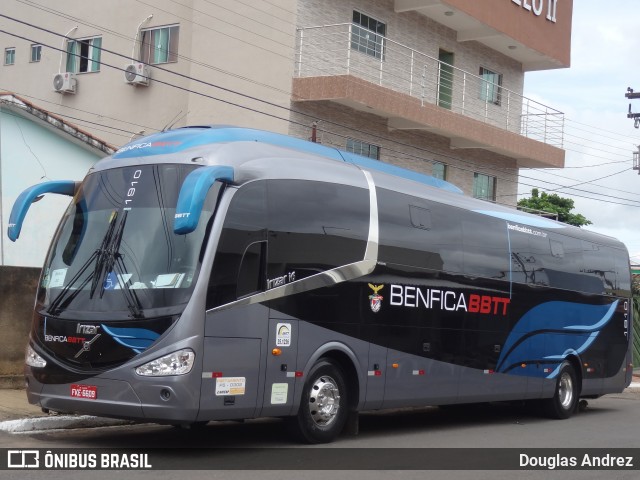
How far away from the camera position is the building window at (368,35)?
25281 mm

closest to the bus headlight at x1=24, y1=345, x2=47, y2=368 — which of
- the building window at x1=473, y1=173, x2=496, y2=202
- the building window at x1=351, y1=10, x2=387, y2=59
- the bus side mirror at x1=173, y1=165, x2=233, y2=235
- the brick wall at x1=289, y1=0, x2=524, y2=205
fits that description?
the bus side mirror at x1=173, y1=165, x2=233, y2=235

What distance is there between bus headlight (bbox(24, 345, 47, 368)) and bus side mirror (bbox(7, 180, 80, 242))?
4.48ft

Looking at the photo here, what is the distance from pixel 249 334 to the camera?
35.6ft

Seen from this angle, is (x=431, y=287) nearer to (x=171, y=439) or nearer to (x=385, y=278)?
(x=385, y=278)

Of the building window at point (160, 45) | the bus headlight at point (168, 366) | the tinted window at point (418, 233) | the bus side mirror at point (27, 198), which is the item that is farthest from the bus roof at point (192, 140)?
the building window at point (160, 45)

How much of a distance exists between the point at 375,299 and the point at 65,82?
1858 centimetres

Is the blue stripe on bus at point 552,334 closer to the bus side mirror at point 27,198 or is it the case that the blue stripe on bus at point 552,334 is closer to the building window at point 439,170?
the bus side mirror at point 27,198

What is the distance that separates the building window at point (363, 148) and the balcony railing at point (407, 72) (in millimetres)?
1647

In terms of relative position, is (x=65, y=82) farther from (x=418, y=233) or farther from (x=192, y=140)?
(x=192, y=140)

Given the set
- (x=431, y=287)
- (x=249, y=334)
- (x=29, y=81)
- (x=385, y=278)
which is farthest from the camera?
(x=29, y=81)

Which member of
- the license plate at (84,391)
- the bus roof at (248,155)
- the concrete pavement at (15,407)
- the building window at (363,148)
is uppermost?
the building window at (363,148)

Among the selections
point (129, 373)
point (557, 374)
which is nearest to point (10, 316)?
point (129, 373)

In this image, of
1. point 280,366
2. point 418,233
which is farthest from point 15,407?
point 418,233

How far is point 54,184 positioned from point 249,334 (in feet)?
10.4
